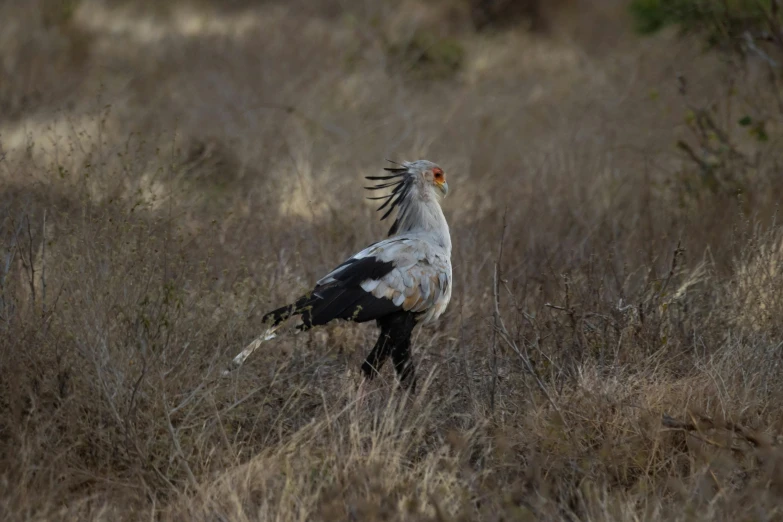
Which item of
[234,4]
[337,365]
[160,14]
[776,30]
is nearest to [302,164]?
[337,365]

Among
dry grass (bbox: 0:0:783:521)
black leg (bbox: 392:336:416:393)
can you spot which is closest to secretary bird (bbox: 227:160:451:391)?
black leg (bbox: 392:336:416:393)

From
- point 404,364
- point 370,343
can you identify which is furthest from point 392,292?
point 370,343

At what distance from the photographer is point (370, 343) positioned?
5.32 metres

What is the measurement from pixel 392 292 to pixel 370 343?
0.88 metres

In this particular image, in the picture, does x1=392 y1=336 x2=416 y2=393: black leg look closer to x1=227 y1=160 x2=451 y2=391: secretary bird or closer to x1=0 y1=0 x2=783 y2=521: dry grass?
x1=227 y1=160 x2=451 y2=391: secretary bird

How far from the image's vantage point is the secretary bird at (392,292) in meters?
4.37

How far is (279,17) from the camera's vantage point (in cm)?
1489

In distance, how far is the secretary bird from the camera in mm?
4371

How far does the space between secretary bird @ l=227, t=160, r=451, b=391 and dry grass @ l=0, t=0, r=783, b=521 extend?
0.20 meters

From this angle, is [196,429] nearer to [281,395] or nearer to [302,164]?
[281,395]

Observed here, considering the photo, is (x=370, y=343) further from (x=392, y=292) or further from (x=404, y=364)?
(x=392, y=292)

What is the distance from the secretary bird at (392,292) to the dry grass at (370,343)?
201 millimetres

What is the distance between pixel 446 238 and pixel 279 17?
10831 millimetres

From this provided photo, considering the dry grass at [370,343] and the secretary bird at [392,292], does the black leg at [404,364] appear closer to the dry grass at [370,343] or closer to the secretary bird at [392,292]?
the secretary bird at [392,292]
